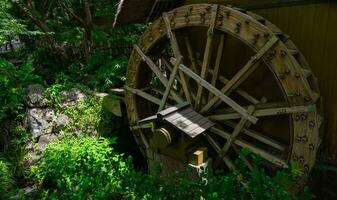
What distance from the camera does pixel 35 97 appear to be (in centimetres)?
646

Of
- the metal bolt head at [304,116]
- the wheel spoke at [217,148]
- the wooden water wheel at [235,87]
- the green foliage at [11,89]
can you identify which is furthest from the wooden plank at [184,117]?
the green foliage at [11,89]

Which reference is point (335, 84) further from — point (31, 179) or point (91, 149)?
point (31, 179)

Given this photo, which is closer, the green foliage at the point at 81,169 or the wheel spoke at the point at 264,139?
the green foliage at the point at 81,169

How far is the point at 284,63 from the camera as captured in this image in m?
4.05

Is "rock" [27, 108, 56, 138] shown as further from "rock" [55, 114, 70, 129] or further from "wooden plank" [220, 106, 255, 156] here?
"wooden plank" [220, 106, 255, 156]

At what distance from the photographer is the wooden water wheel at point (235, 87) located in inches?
158

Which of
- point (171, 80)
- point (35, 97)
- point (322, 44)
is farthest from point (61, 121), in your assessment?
point (322, 44)

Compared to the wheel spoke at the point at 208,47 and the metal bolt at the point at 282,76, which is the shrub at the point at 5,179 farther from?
the metal bolt at the point at 282,76

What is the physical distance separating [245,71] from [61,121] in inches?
158

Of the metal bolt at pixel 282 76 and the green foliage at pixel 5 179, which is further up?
the metal bolt at pixel 282 76

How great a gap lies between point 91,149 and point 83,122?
1.06m

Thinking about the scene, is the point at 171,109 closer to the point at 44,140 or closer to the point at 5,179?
the point at 44,140

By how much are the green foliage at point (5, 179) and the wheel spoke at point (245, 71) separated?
3587 millimetres

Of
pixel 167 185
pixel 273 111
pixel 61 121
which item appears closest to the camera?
pixel 167 185
